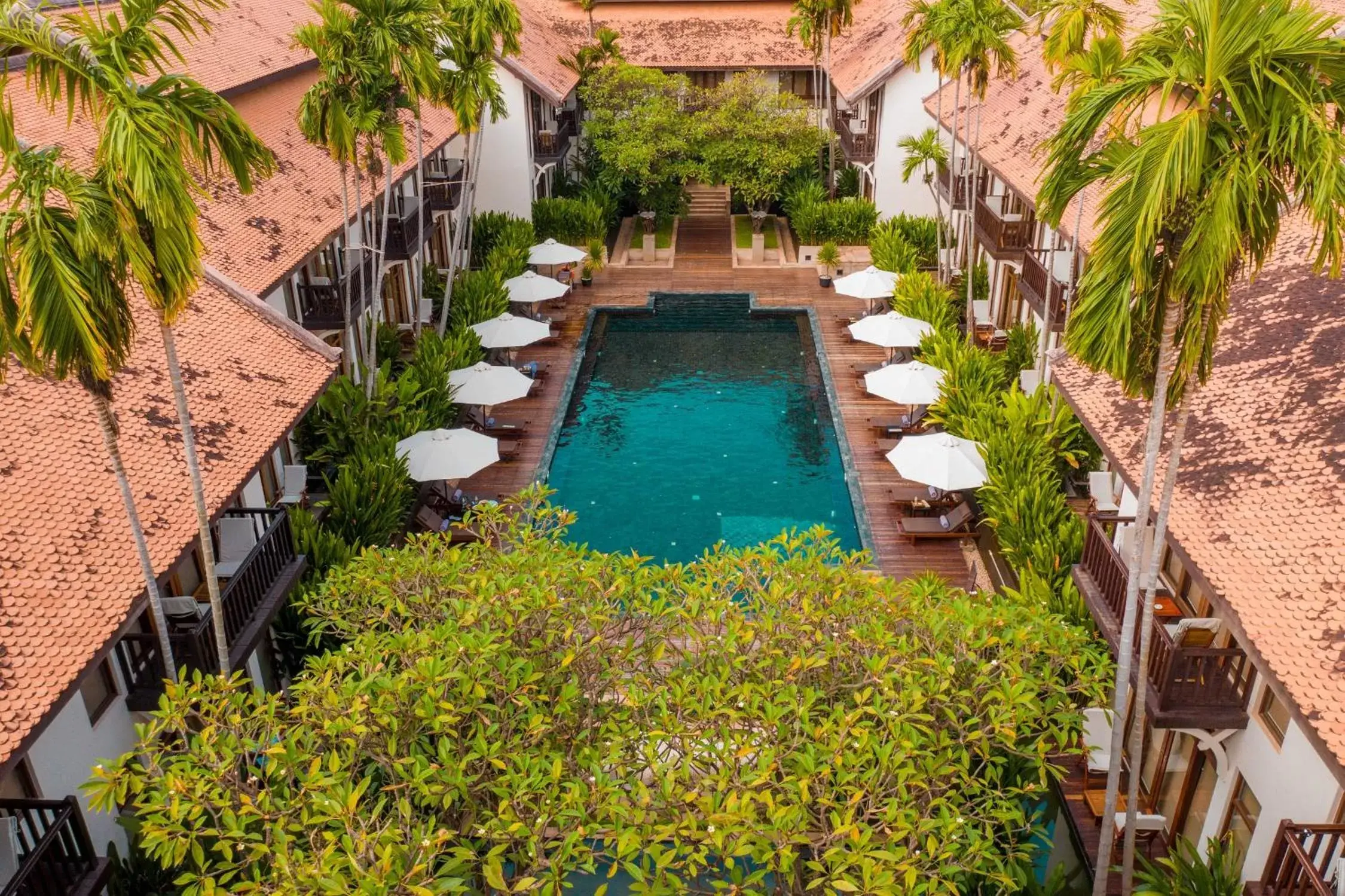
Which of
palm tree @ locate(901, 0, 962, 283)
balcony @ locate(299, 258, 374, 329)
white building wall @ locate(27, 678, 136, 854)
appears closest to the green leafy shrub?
palm tree @ locate(901, 0, 962, 283)

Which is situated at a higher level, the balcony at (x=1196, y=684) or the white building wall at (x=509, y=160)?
the white building wall at (x=509, y=160)

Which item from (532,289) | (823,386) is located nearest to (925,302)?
(823,386)

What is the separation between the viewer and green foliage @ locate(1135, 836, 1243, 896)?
11.0 m

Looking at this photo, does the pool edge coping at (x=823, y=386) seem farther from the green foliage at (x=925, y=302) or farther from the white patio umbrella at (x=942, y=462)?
the green foliage at (x=925, y=302)

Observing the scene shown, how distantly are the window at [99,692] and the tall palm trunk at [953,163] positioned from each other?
23.1m

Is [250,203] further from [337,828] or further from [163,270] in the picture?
[337,828]

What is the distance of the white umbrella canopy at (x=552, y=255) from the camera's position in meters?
34.9

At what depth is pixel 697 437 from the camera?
27.2m

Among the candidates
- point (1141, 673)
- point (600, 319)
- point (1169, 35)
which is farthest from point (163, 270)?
point (600, 319)

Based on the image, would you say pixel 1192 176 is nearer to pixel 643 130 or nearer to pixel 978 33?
pixel 978 33

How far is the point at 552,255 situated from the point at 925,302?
1300cm

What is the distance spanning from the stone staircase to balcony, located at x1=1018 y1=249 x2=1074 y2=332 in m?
22.1

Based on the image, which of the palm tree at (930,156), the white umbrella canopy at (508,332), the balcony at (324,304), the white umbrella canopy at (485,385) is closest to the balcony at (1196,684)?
the white umbrella canopy at (485,385)

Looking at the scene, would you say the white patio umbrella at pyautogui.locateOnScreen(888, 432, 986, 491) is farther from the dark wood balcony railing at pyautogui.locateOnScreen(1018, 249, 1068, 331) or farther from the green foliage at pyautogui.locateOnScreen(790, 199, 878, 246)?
the green foliage at pyautogui.locateOnScreen(790, 199, 878, 246)
